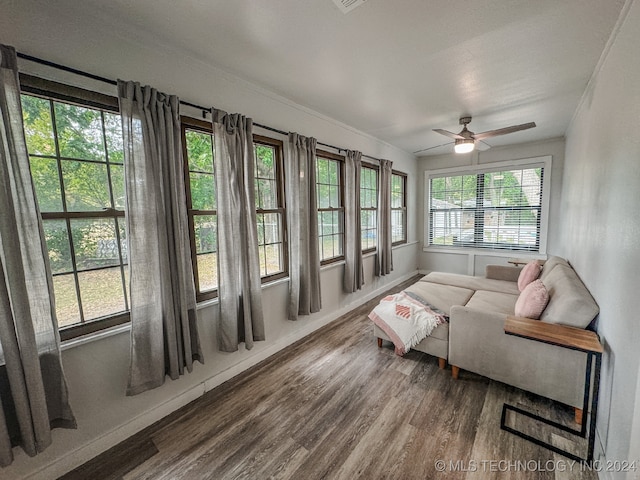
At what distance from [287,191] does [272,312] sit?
1.27 m

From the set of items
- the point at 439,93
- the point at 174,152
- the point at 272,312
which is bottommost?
the point at 272,312

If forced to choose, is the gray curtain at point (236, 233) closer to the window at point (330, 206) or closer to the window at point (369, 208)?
the window at point (330, 206)

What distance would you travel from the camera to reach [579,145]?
2812 millimetres

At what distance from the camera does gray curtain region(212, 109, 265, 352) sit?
2025 mm

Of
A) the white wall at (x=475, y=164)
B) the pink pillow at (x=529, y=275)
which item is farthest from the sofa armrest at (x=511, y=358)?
the white wall at (x=475, y=164)

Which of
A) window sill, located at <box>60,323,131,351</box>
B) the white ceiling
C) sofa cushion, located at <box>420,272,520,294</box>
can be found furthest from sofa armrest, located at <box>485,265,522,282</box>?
window sill, located at <box>60,323,131,351</box>

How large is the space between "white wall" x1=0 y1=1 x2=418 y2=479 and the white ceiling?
106 millimetres

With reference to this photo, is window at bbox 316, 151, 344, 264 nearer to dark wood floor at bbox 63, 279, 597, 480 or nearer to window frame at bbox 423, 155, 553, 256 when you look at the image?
dark wood floor at bbox 63, 279, 597, 480

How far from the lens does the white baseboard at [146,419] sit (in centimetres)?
146

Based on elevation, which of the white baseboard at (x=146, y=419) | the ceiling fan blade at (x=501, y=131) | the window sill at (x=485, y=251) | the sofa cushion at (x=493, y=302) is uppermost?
the ceiling fan blade at (x=501, y=131)

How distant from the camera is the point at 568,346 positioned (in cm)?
145

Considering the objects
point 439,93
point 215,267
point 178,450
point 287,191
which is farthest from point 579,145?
point 178,450

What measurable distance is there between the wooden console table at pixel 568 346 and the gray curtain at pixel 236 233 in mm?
1937

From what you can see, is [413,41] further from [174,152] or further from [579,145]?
[579,145]
